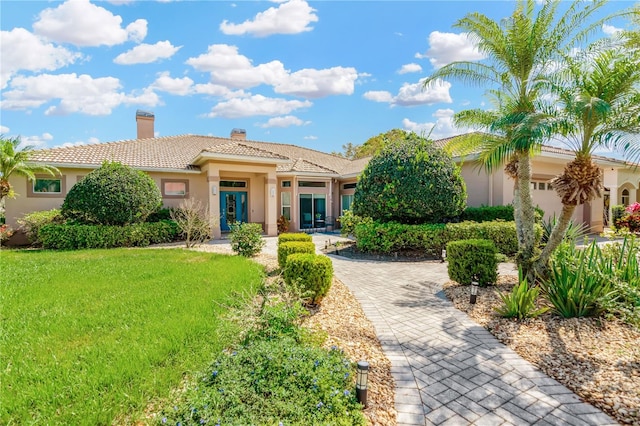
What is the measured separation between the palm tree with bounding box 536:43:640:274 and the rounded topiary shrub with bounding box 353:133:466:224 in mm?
5342

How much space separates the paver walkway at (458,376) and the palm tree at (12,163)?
16.1m

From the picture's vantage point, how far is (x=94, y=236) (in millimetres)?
13656

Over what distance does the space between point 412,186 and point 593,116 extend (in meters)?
6.40

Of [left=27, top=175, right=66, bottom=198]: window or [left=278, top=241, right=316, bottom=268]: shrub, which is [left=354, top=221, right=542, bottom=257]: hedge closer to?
[left=278, top=241, right=316, bottom=268]: shrub

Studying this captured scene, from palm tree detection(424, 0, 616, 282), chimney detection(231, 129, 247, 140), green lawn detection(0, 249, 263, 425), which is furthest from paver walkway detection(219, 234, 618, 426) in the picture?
chimney detection(231, 129, 247, 140)

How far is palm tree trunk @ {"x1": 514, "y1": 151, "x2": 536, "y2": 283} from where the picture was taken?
7305 millimetres

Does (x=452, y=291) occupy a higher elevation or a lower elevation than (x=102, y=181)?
lower

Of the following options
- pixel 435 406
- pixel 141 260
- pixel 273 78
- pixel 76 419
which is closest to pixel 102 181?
pixel 141 260

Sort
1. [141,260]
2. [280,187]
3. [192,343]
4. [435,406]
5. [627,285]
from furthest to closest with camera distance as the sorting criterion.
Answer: [280,187], [141,260], [627,285], [192,343], [435,406]

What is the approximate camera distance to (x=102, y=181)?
13.8 meters

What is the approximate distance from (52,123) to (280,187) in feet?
37.1

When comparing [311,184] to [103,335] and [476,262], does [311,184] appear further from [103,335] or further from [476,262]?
[103,335]

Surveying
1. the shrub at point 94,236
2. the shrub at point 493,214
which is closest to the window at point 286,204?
the shrub at point 94,236

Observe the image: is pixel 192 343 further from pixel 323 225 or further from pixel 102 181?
pixel 323 225
